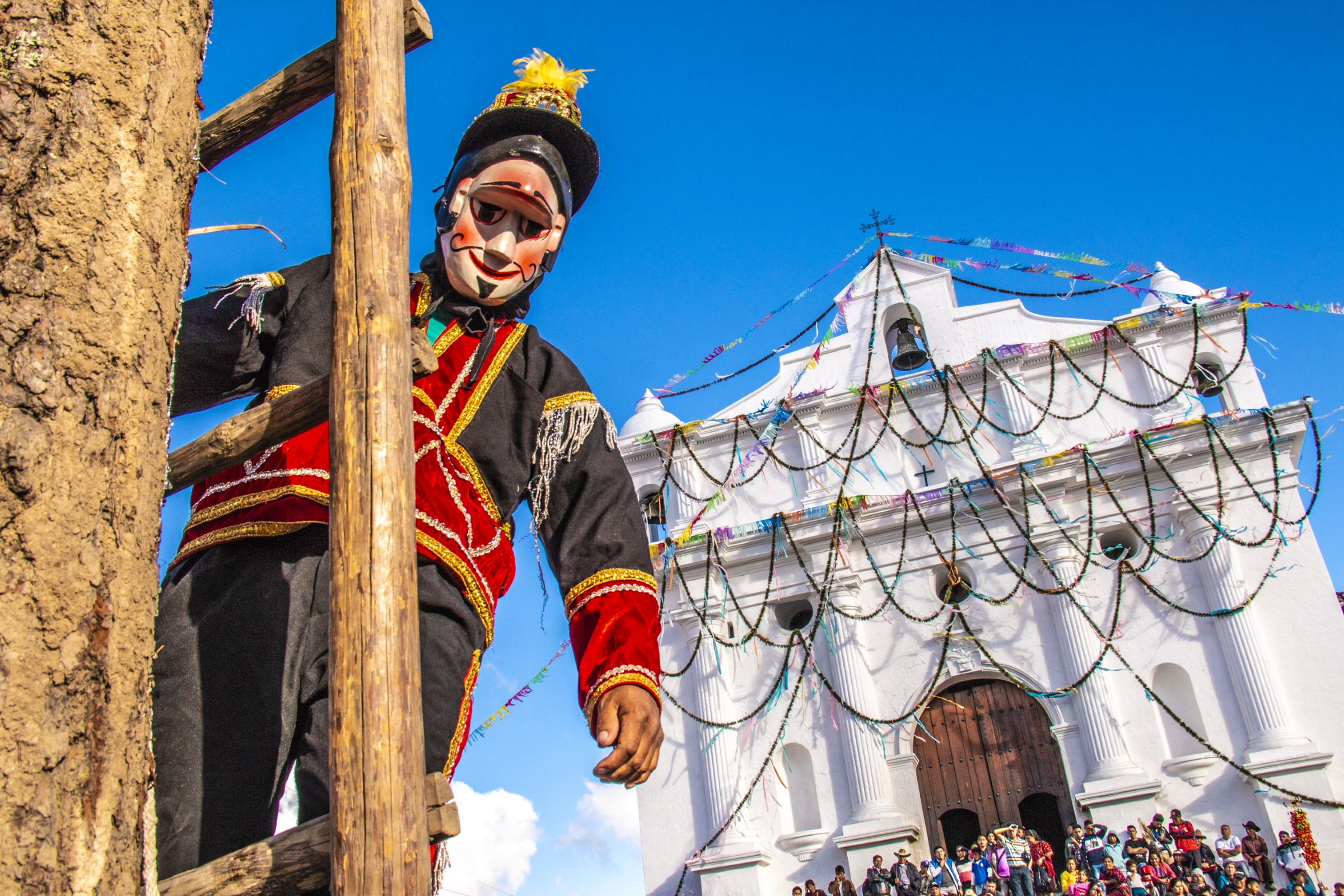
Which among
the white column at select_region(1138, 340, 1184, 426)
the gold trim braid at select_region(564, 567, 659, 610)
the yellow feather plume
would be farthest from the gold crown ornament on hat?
the white column at select_region(1138, 340, 1184, 426)

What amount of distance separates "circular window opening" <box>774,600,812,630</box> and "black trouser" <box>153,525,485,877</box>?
47.0ft

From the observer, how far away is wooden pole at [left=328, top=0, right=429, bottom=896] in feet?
5.03

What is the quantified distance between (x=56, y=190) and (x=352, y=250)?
557mm

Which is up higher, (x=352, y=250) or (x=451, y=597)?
(x=352, y=250)

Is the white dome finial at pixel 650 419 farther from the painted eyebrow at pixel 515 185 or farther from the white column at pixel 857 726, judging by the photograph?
the painted eyebrow at pixel 515 185

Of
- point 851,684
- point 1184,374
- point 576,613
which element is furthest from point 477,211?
point 1184,374

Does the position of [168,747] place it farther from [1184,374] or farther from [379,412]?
[1184,374]

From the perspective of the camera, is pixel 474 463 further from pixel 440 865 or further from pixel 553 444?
pixel 440 865

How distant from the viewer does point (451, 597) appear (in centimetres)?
243

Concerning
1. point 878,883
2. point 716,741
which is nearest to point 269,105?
→ point 878,883

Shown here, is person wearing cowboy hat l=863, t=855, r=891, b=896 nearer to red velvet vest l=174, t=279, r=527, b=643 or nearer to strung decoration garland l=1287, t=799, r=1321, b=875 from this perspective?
strung decoration garland l=1287, t=799, r=1321, b=875

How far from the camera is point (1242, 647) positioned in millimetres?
13961

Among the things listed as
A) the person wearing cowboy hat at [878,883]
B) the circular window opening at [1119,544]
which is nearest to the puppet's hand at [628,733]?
the person wearing cowboy hat at [878,883]

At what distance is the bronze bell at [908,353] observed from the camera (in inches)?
667
